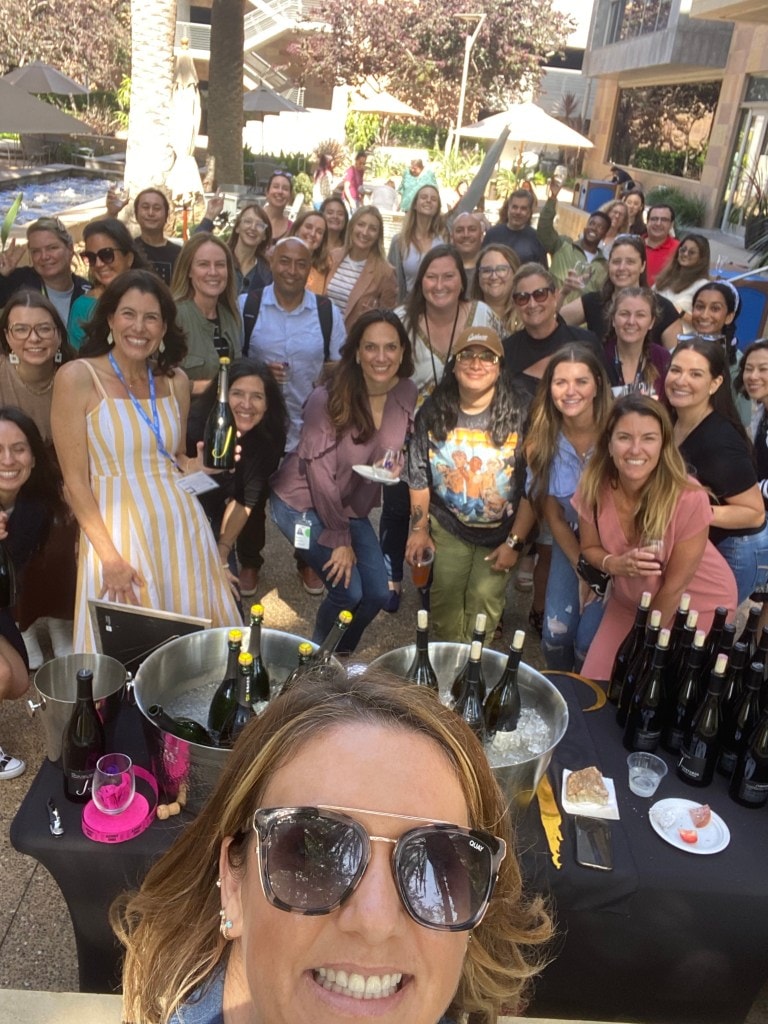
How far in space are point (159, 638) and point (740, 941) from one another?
6.52 ft

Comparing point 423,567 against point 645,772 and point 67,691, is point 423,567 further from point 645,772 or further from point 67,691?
point 67,691

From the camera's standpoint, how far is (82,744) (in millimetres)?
2146

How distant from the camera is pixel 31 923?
9.01ft

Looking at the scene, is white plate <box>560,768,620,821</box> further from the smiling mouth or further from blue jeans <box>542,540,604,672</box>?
blue jeans <box>542,540,604,672</box>

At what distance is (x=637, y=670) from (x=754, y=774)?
0.52 m

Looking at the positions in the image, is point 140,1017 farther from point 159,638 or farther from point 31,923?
point 31,923

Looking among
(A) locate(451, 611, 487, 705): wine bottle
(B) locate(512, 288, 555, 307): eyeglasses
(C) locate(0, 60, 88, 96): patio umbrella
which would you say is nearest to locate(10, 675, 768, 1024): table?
(A) locate(451, 611, 487, 705): wine bottle

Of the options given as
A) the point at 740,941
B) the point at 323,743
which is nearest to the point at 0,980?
the point at 323,743

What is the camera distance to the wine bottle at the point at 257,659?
2287mm

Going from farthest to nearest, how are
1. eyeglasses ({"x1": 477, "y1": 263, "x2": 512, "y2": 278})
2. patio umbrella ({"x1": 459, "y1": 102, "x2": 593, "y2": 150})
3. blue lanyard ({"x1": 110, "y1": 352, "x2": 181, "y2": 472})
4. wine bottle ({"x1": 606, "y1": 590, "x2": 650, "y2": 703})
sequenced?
patio umbrella ({"x1": 459, "y1": 102, "x2": 593, "y2": 150}), eyeglasses ({"x1": 477, "y1": 263, "x2": 512, "y2": 278}), blue lanyard ({"x1": 110, "y1": 352, "x2": 181, "y2": 472}), wine bottle ({"x1": 606, "y1": 590, "x2": 650, "y2": 703})

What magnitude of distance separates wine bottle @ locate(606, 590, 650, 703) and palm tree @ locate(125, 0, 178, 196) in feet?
40.7

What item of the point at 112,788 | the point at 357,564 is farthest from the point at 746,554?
the point at 112,788

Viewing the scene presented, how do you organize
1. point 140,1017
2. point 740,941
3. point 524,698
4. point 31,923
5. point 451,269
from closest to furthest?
point 140,1017 → point 740,941 → point 524,698 → point 31,923 → point 451,269

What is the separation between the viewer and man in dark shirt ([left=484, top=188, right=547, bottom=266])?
7.43 meters
